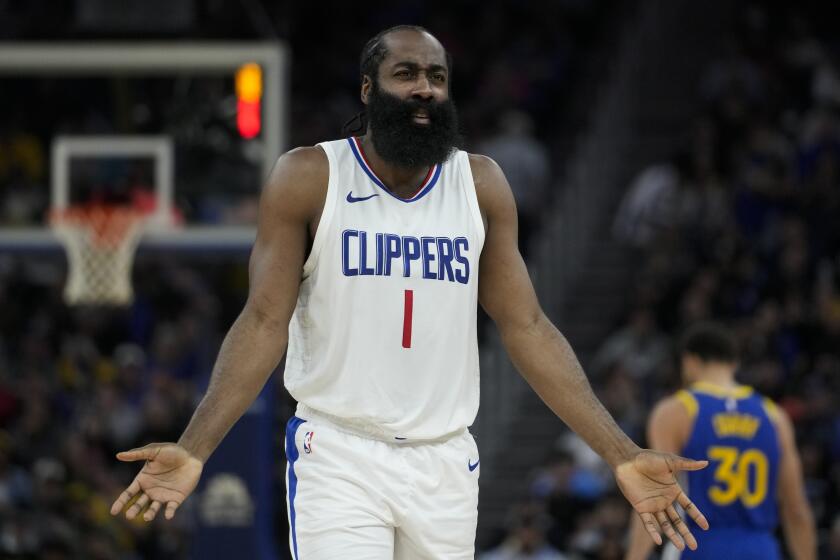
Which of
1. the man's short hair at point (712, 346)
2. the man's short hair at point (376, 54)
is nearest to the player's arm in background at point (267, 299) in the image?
the man's short hair at point (376, 54)

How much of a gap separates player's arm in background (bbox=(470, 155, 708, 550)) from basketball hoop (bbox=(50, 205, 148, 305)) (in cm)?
714

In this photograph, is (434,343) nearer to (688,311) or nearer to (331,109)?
(688,311)

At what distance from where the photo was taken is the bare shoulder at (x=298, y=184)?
5.34m

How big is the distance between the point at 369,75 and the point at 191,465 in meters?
1.58

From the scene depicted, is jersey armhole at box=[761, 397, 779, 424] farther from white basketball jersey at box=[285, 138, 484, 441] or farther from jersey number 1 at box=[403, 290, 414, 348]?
jersey number 1 at box=[403, 290, 414, 348]

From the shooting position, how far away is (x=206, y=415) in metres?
5.14

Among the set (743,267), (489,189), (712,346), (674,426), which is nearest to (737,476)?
(674,426)

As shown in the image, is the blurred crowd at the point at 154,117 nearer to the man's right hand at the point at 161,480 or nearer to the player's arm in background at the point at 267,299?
the player's arm in background at the point at 267,299

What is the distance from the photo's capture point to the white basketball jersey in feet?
17.3

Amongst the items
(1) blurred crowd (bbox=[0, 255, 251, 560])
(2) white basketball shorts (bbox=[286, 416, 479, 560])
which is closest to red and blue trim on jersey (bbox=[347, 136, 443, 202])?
(2) white basketball shorts (bbox=[286, 416, 479, 560])

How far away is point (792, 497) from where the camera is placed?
762 cm

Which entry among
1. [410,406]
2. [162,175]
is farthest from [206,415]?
[162,175]

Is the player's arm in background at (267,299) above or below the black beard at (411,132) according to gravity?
below

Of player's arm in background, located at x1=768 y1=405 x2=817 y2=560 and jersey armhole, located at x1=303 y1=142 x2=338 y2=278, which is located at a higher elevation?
jersey armhole, located at x1=303 y1=142 x2=338 y2=278
